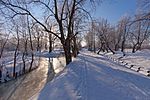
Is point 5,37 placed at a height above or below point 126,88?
above

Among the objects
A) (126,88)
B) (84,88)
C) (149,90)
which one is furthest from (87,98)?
(149,90)

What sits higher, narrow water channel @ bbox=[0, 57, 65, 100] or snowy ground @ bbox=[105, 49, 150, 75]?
snowy ground @ bbox=[105, 49, 150, 75]

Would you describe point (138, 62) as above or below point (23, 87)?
above

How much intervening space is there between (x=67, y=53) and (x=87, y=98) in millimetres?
17414

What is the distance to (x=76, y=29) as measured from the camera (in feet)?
146

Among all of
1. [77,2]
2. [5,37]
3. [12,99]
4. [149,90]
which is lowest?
[12,99]

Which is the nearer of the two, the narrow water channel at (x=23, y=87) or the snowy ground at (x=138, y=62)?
the narrow water channel at (x=23, y=87)

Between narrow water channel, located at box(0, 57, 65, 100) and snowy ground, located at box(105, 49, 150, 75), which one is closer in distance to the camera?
narrow water channel, located at box(0, 57, 65, 100)

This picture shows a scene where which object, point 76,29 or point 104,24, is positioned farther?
point 104,24

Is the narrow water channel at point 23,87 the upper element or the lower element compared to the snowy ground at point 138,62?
lower

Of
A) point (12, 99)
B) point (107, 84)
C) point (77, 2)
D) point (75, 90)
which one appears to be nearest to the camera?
point (75, 90)

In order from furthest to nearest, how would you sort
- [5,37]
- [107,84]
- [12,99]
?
[5,37], [12,99], [107,84]

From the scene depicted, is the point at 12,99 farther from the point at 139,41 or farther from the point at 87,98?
the point at 139,41

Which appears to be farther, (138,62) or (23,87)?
(138,62)
